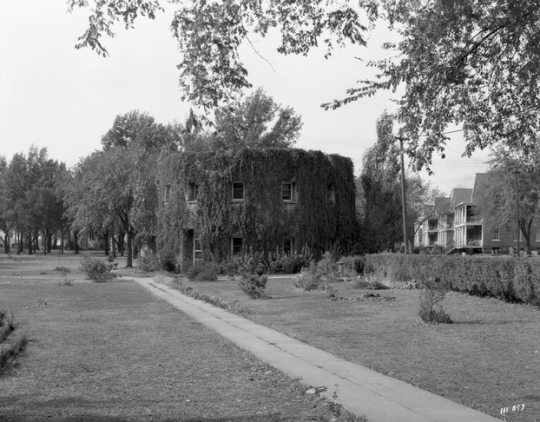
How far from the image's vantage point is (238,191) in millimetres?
40188

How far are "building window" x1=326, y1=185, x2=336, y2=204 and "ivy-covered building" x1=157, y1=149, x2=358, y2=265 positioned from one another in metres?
0.39

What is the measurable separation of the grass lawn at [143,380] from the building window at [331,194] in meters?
27.2

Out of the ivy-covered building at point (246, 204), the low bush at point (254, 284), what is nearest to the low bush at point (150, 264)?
the ivy-covered building at point (246, 204)

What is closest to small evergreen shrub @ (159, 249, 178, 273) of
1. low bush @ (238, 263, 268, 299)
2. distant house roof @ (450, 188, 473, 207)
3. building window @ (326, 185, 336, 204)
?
building window @ (326, 185, 336, 204)

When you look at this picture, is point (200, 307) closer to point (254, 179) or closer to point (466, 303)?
point (466, 303)

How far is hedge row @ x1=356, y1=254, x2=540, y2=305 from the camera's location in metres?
18.8

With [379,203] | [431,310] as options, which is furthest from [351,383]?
[379,203]

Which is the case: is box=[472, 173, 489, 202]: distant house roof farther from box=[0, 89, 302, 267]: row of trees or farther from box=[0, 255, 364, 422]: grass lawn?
box=[0, 255, 364, 422]: grass lawn

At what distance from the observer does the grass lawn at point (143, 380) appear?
23.1 ft

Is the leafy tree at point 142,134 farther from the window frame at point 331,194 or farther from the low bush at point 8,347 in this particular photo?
the low bush at point 8,347

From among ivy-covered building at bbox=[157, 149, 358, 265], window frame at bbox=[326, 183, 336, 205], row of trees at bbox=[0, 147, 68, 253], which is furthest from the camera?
row of trees at bbox=[0, 147, 68, 253]

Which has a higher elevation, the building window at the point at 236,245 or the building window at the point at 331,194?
the building window at the point at 331,194

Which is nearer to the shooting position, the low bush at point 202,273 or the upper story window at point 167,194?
the low bush at point 202,273

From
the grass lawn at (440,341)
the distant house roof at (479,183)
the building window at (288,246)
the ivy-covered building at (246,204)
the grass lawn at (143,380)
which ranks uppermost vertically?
the distant house roof at (479,183)
